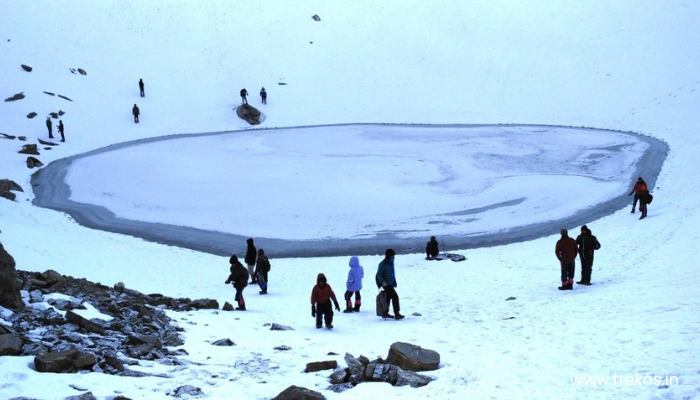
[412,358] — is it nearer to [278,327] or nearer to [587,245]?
[278,327]

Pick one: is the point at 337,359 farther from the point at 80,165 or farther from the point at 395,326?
the point at 80,165

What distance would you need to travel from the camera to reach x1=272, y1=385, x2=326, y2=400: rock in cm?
738

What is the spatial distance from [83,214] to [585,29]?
48664 mm

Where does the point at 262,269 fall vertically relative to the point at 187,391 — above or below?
above

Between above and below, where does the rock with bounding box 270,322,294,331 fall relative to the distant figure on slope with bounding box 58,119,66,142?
below

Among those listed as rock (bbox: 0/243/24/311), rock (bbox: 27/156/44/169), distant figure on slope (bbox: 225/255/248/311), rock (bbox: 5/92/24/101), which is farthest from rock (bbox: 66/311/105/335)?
rock (bbox: 5/92/24/101)

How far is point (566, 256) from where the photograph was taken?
46.5ft

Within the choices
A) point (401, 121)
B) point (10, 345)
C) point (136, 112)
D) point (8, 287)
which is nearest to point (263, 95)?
point (136, 112)

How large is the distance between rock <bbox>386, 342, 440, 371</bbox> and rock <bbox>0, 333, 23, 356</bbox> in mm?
4625

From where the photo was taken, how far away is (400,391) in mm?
7910

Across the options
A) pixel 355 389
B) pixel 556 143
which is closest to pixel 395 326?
pixel 355 389

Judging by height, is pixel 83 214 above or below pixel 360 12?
below

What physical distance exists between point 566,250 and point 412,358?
6.50m

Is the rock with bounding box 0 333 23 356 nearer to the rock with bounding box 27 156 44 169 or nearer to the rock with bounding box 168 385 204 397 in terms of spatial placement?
the rock with bounding box 168 385 204 397
